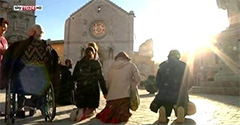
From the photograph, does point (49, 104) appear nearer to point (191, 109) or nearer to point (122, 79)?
point (122, 79)

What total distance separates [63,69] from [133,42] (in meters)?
28.2

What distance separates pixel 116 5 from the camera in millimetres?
37594

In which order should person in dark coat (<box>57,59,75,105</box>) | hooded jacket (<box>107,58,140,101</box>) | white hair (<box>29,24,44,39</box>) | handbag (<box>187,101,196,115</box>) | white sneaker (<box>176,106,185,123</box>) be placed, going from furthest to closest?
person in dark coat (<box>57,59,75,105</box>), hooded jacket (<box>107,58,140,101</box>), handbag (<box>187,101,196,115</box>), white sneaker (<box>176,106,185,123</box>), white hair (<box>29,24,44,39</box>)

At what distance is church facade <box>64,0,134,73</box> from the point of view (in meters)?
36.2

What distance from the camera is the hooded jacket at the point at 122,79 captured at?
5.50 meters

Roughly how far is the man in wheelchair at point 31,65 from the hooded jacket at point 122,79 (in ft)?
4.47

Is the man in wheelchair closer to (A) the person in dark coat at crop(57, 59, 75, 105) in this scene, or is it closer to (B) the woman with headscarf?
(B) the woman with headscarf

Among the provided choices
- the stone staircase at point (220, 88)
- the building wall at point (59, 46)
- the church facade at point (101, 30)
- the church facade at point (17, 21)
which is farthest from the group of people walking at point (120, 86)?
the building wall at point (59, 46)

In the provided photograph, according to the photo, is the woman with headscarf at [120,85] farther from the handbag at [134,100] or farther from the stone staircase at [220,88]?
the stone staircase at [220,88]

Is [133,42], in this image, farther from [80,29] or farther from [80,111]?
[80,111]

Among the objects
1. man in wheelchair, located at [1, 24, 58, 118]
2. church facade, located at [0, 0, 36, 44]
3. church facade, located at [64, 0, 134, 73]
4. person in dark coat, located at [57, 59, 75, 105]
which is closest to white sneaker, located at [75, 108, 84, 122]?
man in wheelchair, located at [1, 24, 58, 118]

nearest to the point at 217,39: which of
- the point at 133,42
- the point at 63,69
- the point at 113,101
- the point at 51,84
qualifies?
the point at 63,69

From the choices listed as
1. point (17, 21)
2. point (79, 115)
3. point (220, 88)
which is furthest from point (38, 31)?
point (17, 21)

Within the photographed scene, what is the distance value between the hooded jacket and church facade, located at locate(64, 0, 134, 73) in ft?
98.9
